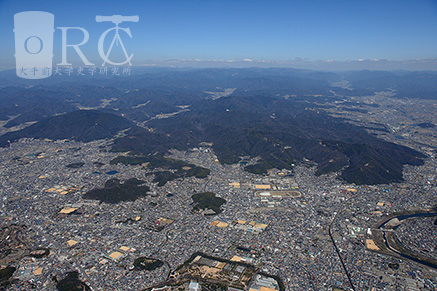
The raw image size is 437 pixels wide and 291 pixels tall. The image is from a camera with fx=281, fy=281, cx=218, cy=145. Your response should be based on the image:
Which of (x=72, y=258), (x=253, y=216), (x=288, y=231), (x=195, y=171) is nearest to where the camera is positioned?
(x=72, y=258)

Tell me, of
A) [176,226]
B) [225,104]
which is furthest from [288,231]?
[225,104]

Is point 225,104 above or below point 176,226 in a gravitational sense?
above

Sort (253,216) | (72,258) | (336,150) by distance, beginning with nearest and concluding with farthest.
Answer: (72,258) < (253,216) < (336,150)

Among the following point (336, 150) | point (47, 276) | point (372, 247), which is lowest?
point (47, 276)

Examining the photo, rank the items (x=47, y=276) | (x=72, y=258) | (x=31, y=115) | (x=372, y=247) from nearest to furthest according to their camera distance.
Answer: (x=47, y=276)
(x=72, y=258)
(x=372, y=247)
(x=31, y=115)

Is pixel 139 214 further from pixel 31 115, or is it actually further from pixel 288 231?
pixel 31 115

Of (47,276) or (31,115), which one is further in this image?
(31,115)

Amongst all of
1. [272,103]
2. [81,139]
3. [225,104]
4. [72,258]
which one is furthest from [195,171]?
[272,103]

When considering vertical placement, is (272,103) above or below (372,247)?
above

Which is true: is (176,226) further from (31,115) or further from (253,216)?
(31,115)
